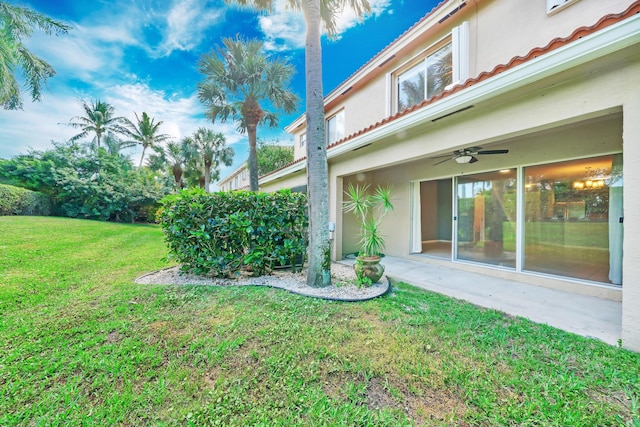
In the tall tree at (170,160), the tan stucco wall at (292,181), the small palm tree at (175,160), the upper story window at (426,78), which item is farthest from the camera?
the tall tree at (170,160)

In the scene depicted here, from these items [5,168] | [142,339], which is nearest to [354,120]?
[142,339]

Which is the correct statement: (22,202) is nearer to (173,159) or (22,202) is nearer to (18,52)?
(18,52)

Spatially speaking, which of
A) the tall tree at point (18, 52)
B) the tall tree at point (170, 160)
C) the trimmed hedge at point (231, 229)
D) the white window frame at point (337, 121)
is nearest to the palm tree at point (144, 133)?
the tall tree at point (170, 160)

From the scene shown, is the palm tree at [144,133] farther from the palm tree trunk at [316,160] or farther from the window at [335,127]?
the palm tree trunk at [316,160]

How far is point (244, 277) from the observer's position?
6.13 meters

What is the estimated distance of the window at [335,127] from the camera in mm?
11180

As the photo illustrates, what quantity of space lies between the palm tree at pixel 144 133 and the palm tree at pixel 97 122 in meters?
0.78

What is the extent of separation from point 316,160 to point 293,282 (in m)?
2.81

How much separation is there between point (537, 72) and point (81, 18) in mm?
15412

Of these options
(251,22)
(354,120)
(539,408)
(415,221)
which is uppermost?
(251,22)

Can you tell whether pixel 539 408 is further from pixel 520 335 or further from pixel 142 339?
pixel 142 339

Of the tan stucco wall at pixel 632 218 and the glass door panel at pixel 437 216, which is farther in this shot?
the glass door panel at pixel 437 216

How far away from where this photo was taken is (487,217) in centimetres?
687

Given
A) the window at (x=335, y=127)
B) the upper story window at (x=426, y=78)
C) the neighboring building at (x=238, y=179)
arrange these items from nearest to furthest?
the upper story window at (x=426, y=78) → the window at (x=335, y=127) → the neighboring building at (x=238, y=179)
